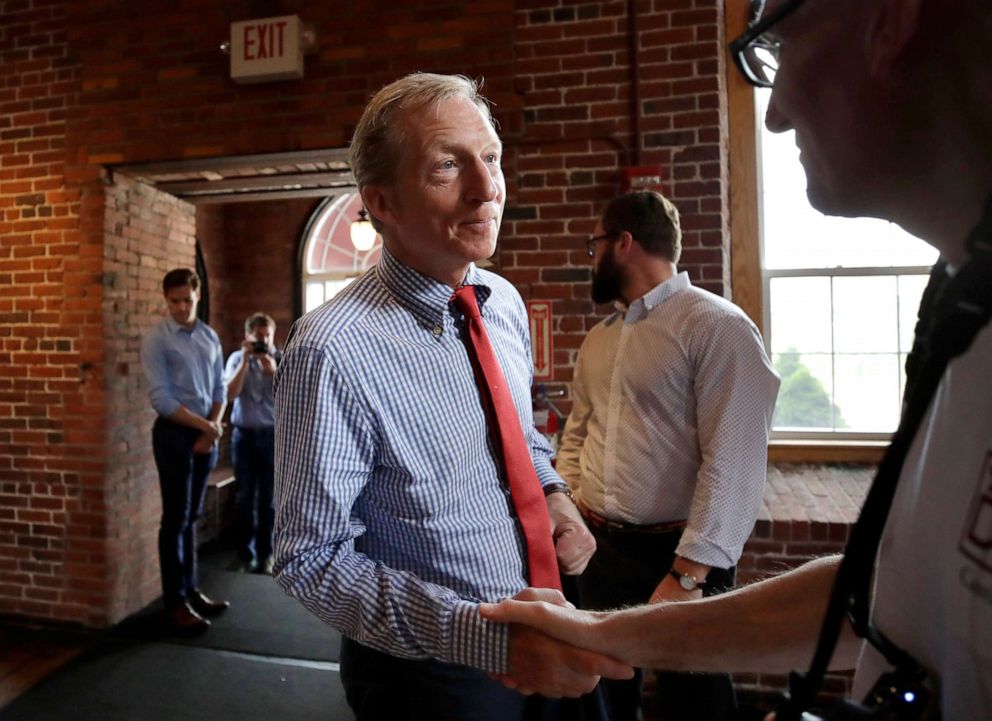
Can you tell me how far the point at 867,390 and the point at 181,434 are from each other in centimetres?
397

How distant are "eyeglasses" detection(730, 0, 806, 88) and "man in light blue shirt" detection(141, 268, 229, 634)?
147 inches

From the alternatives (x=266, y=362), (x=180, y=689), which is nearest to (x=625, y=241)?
(x=180, y=689)

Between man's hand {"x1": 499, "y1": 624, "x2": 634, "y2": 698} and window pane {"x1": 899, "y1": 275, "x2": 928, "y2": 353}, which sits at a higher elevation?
window pane {"x1": 899, "y1": 275, "x2": 928, "y2": 353}

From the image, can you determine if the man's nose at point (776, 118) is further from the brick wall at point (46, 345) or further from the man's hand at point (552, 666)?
the brick wall at point (46, 345)

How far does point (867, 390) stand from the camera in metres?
3.73

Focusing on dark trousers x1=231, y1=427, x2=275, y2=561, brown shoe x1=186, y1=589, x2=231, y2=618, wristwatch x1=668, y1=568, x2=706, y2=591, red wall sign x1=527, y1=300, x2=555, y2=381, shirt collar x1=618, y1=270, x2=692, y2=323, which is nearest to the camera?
wristwatch x1=668, y1=568, x2=706, y2=591

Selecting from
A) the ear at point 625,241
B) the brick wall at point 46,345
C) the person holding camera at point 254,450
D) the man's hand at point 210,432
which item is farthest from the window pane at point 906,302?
the brick wall at point 46,345

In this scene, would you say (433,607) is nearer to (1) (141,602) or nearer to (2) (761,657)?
(2) (761,657)

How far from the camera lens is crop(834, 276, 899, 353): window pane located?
12.1 feet

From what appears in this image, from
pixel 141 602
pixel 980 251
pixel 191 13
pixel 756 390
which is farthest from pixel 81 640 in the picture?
pixel 980 251

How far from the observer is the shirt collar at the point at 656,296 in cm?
231

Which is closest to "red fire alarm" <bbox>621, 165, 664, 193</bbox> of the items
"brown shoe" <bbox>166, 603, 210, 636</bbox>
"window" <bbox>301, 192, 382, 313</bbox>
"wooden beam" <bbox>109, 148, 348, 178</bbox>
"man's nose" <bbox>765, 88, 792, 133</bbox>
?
"wooden beam" <bbox>109, 148, 348, 178</bbox>

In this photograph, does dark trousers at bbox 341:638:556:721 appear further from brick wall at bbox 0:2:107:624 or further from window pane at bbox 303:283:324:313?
window pane at bbox 303:283:324:313

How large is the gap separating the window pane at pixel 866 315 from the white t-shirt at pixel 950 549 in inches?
140
